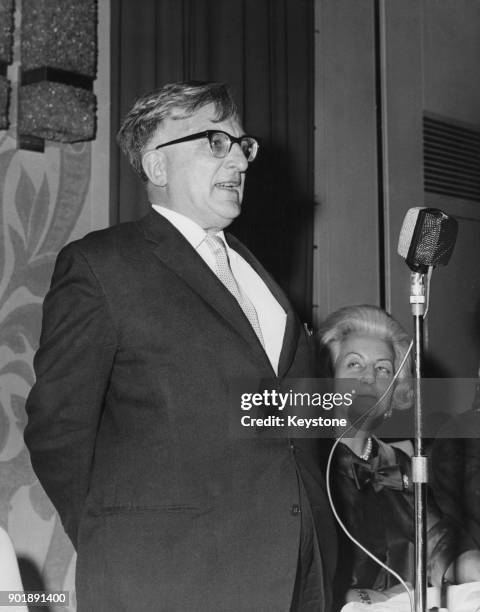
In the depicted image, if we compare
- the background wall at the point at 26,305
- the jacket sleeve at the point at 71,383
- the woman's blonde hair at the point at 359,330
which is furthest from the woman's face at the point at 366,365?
the jacket sleeve at the point at 71,383

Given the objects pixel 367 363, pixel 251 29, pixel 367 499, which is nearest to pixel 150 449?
pixel 367 499

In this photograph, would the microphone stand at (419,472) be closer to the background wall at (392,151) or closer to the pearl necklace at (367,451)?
the pearl necklace at (367,451)

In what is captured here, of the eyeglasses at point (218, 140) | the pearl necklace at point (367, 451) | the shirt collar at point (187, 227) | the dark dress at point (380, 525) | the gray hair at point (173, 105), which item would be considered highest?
the gray hair at point (173, 105)

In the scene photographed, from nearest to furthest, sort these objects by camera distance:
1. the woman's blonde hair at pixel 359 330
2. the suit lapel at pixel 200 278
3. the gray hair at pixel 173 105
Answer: the suit lapel at pixel 200 278, the gray hair at pixel 173 105, the woman's blonde hair at pixel 359 330

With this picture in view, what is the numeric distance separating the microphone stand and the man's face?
51 centimetres

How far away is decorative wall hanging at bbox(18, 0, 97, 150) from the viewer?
9.29 feet

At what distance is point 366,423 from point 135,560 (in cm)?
119

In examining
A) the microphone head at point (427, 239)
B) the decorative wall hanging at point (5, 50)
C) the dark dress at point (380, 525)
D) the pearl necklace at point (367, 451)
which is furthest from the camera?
the decorative wall hanging at point (5, 50)

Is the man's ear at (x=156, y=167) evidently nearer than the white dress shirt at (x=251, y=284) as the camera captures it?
No

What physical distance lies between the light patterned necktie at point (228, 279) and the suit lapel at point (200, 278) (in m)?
0.07

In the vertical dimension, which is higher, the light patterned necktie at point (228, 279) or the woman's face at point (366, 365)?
the light patterned necktie at point (228, 279)

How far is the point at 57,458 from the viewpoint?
5.94ft

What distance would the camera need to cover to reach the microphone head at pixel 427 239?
1.71 metres

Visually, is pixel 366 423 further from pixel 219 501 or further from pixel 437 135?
pixel 437 135
